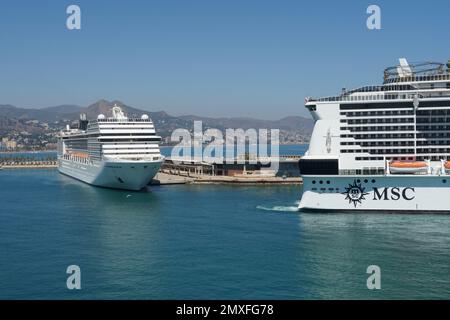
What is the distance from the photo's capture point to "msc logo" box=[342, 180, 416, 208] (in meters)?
35.8

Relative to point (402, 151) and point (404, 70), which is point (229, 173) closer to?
point (404, 70)

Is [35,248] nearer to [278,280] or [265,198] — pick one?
[278,280]

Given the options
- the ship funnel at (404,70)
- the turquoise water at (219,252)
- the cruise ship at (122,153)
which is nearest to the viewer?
the turquoise water at (219,252)

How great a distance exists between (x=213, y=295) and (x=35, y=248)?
12.9 metres

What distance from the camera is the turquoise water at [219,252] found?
853 inches

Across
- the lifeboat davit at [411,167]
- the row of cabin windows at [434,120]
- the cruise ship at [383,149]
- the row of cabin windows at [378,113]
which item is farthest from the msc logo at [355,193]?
the row of cabin windows at [434,120]

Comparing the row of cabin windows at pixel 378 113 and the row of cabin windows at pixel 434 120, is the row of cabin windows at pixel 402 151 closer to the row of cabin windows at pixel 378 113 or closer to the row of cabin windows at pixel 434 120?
the row of cabin windows at pixel 434 120

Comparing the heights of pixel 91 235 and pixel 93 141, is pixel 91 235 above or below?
below

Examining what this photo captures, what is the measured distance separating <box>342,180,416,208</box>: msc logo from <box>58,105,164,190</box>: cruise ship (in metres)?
24.5

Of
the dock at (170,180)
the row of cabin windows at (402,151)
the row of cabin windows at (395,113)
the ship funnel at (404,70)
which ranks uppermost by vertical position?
the ship funnel at (404,70)

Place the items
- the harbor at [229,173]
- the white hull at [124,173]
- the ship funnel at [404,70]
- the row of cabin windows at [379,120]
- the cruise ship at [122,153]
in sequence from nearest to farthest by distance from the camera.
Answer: the row of cabin windows at [379,120], the ship funnel at [404,70], the white hull at [124,173], the cruise ship at [122,153], the harbor at [229,173]

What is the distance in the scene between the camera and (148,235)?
108ft

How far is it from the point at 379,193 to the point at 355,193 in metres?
1.56
